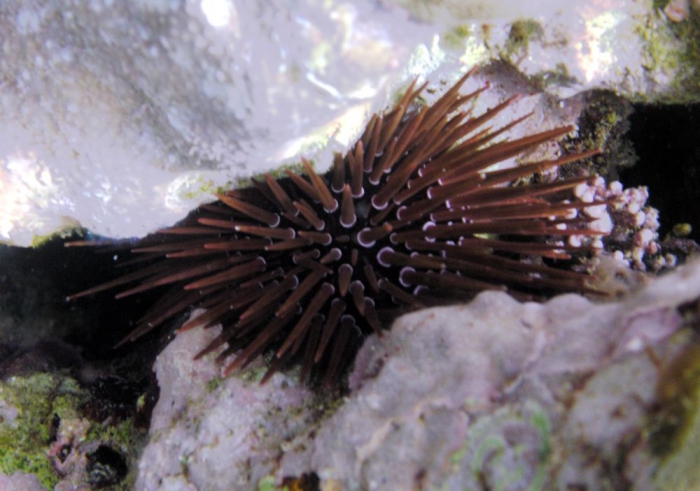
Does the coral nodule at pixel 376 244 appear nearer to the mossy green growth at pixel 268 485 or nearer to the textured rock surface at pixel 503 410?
the textured rock surface at pixel 503 410

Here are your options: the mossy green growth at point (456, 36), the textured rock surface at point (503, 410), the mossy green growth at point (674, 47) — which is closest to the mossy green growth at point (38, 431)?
the textured rock surface at point (503, 410)

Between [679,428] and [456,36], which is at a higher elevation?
[456,36]

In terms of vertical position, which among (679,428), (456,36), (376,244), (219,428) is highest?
(456,36)

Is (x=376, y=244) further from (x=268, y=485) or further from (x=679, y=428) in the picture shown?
(x=679, y=428)

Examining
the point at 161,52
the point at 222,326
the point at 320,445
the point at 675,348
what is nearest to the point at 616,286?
the point at 675,348

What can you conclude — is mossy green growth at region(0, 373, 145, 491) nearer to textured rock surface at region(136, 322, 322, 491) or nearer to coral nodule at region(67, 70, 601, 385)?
textured rock surface at region(136, 322, 322, 491)

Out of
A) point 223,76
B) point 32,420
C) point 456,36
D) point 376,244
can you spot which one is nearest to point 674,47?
point 456,36
